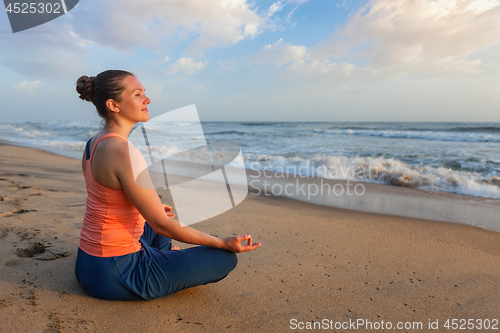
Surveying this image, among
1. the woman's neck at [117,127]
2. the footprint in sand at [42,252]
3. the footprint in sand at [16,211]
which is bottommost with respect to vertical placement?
the footprint in sand at [42,252]

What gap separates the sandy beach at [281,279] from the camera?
1590 millimetres

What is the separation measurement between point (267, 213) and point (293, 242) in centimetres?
109

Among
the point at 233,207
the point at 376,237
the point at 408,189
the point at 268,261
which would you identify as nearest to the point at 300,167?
the point at 408,189

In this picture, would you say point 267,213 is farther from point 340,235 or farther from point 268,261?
point 268,261

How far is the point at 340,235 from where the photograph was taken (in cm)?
319

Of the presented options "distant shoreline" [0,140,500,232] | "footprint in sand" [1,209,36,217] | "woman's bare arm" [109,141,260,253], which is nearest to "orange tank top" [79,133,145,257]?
"woman's bare arm" [109,141,260,253]

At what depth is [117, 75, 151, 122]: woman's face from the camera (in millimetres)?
1566

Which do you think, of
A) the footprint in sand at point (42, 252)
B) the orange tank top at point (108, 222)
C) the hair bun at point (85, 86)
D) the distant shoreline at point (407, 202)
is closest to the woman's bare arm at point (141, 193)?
the orange tank top at point (108, 222)

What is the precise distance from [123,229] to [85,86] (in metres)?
0.84

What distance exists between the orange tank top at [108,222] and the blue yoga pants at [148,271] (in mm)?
48

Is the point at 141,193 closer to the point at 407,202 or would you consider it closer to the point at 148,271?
the point at 148,271

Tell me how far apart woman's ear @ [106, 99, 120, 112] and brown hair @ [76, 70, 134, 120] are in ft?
0.06

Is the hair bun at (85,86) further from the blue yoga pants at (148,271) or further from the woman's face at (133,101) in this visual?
the blue yoga pants at (148,271)

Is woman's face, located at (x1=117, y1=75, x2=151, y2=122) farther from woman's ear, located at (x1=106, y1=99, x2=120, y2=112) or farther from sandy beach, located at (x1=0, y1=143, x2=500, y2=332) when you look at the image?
sandy beach, located at (x1=0, y1=143, x2=500, y2=332)
